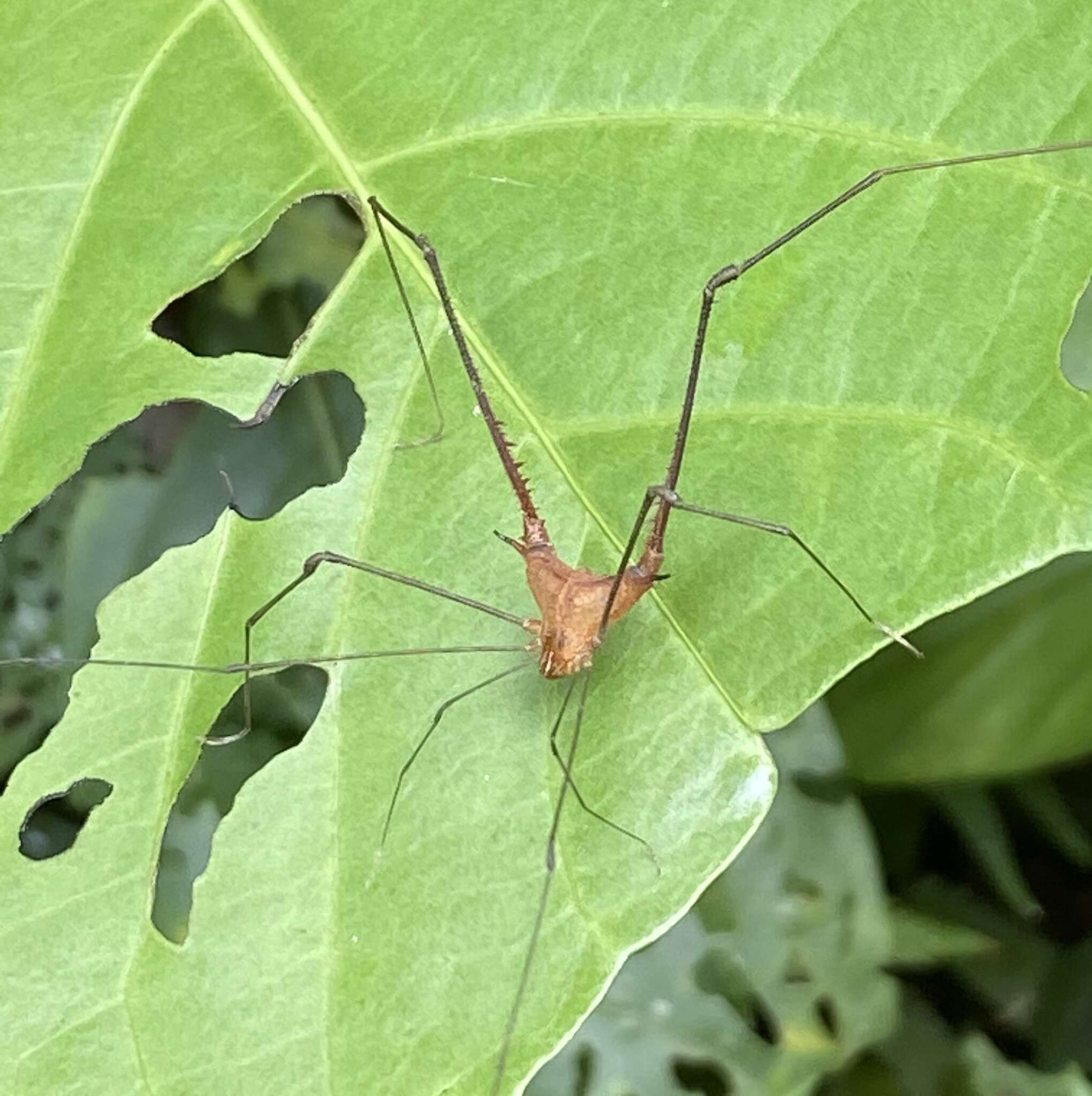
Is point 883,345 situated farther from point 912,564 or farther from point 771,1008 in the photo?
point 771,1008

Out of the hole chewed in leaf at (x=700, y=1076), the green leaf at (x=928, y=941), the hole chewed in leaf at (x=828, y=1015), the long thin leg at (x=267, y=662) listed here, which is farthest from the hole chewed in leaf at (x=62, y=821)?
the green leaf at (x=928, y=941)

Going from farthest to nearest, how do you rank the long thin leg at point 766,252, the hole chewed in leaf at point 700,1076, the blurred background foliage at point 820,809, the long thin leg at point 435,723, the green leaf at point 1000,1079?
the hole chewed in leaf at point 700,1076, the green leaf at point 1000,1079, the blurred background foliage at point 820,809, the long thin leg at point 435,723, the long thin leg at point 766,252

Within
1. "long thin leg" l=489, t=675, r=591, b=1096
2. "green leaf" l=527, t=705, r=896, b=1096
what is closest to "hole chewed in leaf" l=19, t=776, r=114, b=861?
"long thin leg" l=489, t=675, r=591, b=1096

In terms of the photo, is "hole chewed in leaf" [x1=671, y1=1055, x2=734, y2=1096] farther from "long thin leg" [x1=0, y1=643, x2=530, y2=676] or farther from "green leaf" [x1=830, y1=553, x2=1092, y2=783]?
"long thin leg" [x1=0, y1=643, x2=530, y2=676]

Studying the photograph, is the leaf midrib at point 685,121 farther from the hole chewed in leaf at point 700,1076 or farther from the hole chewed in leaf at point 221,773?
the hole chewed in leaf at point 700,1076

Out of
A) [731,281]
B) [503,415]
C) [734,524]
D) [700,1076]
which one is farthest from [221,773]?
[700,1076]

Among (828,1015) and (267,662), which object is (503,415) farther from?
(828,1015)
